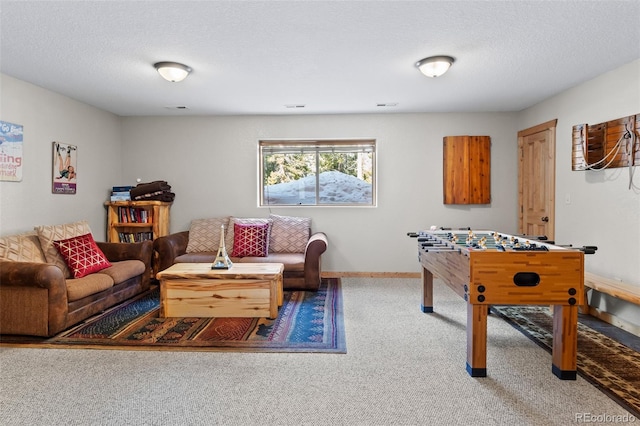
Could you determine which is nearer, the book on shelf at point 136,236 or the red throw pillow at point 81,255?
the red throw pillow at point 81,255

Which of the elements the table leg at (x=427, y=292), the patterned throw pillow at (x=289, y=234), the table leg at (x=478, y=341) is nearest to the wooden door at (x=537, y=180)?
the table leg at (x=427, y=292)

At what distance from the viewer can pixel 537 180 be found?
489 centimetres

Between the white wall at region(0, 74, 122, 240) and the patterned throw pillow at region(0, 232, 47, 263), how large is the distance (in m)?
0.24

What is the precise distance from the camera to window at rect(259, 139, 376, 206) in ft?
18.4

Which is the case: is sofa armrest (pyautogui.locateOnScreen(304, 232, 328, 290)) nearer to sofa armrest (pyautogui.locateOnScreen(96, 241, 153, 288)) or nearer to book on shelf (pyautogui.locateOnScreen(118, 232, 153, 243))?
sofa armrest (pyautogui.locateOnScreen(96, 241, 153, 288))

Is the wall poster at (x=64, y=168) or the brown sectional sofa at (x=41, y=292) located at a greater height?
the wall poster at (x=64, y=168)

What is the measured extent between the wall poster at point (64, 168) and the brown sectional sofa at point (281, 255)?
1200 mm

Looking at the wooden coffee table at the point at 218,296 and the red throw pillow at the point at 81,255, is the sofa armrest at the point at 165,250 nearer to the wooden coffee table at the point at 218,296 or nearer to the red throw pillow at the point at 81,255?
the red throw pillow at the point at 81,255

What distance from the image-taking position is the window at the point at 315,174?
560cm

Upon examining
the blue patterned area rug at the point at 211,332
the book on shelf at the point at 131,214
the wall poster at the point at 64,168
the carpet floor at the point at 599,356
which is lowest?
the carpet floor at the point at 599,356

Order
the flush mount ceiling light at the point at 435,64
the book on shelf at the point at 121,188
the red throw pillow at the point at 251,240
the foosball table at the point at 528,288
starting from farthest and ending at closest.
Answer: the book on shelf at the point at 121,188 < the red throw pillow at the point at 251,240 < the flush mount ceiling light at the point at 435,64 < the foosball table at the point at 528,288

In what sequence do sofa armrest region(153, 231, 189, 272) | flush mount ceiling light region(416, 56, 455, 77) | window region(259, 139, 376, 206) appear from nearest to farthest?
flush mount ceiling light region(416, 56, 455, 77) → sofa armrest region(153, 231, 189, 272) → window region(259, 139, 376, 206)

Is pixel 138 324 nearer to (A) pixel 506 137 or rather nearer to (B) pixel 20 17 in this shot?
(B) pixel 20 17

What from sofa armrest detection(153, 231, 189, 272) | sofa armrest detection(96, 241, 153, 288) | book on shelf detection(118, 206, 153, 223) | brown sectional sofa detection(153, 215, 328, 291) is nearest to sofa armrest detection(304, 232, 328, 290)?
brown sectional sofa detection(153, 215, 328, 291)
